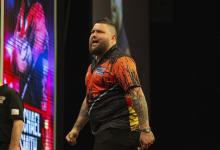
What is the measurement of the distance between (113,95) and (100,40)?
15.8 inches

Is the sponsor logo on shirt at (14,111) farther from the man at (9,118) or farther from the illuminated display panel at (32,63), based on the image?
the illuminated display panel at (32,63)

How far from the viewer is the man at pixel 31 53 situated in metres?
3.54

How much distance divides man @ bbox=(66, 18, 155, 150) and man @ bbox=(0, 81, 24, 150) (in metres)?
0.59

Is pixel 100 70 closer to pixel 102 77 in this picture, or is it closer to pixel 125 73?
pixel 102 77

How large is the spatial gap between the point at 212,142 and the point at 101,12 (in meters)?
2.68

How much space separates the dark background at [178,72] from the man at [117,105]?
132 inches

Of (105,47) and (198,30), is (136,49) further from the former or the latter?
(105,47)

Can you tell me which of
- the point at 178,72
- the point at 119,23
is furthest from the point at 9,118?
the point at 178,72

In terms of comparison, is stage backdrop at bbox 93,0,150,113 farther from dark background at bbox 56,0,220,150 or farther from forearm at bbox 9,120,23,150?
forearm at bbox 9,120,23,150

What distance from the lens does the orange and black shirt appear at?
2.03 m

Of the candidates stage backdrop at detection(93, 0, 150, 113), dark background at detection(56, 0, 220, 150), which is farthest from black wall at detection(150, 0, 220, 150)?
stage backdrop at detection(93, 0, 150, 113)

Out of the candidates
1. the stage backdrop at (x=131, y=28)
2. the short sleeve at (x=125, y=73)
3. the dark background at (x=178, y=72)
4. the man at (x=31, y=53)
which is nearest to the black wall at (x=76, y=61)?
the dark background at (x=178, y=72)

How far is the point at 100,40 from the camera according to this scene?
225 cm

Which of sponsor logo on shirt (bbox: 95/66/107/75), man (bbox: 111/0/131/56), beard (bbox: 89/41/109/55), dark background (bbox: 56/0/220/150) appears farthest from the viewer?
dark background (bbox: 56/0/220/150)
